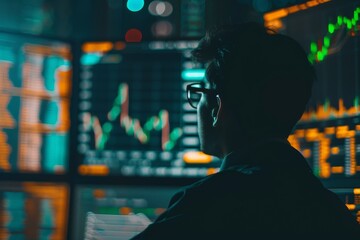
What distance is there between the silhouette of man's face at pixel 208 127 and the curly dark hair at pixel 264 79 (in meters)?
0.05

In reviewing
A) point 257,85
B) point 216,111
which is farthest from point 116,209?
point 257,85

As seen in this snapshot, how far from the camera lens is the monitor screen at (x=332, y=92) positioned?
1411mm

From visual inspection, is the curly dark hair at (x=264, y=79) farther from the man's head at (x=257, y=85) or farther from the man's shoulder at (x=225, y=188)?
the man's shoulder at (x=225, y=188)

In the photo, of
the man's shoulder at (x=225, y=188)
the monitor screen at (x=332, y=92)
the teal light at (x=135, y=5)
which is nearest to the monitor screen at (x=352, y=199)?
the monitor screen at (x=332, y=92)

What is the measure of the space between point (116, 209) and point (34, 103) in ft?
1.41

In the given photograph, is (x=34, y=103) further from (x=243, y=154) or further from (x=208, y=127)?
(x=243, y=154)

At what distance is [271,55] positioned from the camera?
2.98 ft

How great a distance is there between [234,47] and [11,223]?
3.62ft

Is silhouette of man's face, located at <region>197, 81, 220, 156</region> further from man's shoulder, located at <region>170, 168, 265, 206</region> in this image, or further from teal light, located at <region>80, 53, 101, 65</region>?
teal light, located at <region>80, 53, 101, 65</region>

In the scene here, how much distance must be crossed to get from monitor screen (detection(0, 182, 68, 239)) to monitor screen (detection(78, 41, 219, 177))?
13 cm

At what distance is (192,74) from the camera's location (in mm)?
1712

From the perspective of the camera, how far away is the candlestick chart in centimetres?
141

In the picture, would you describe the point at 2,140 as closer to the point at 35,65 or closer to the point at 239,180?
the point at 35,65

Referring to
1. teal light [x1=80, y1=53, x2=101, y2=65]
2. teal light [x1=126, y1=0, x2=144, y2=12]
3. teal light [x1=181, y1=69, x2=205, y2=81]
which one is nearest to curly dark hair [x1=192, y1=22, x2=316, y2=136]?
teal light [x1=181, y1=69, x2=205, y2=81]
